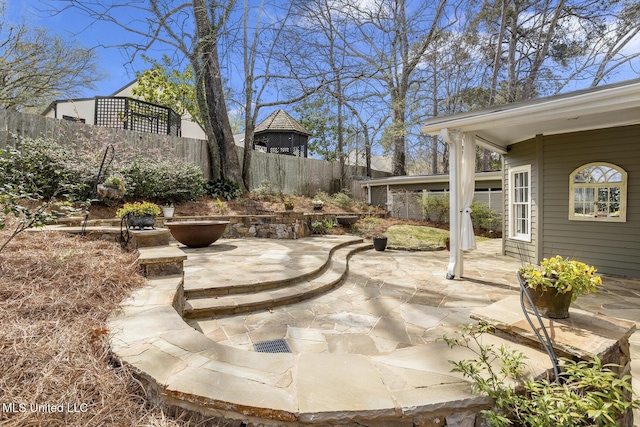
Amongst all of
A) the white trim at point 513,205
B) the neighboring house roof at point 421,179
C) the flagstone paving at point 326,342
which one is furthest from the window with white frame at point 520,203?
the neighboring house roof at point 421,179

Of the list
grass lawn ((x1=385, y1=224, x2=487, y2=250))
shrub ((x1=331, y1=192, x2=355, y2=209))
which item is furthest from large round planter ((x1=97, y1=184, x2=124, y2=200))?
shrub ((x1=331, y1=192, x2=355, y2=209))

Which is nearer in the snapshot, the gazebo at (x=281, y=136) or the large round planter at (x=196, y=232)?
the large round planter at (x=196, y=232)

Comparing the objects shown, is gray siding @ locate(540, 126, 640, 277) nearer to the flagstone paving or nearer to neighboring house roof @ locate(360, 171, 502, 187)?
the flagstone paving

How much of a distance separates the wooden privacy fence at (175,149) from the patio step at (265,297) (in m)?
5.79

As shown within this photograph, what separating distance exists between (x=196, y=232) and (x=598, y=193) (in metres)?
7.10

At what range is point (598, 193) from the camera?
505 cm

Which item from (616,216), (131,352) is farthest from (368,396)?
(616,216)

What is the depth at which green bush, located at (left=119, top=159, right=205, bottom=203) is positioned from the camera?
6.79 meters

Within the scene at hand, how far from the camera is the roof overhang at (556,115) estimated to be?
10.9 ft

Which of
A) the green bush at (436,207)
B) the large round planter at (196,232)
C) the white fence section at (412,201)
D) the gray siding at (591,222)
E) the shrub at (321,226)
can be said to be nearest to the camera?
the gray siding at (591,222)

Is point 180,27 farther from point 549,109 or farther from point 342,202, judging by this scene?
point 549,109

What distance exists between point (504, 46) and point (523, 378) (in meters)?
14.4

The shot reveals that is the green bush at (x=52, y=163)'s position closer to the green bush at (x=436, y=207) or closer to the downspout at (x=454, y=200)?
the downspout at (x=454, y=200)

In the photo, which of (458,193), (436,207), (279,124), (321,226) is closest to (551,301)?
(458,193)
